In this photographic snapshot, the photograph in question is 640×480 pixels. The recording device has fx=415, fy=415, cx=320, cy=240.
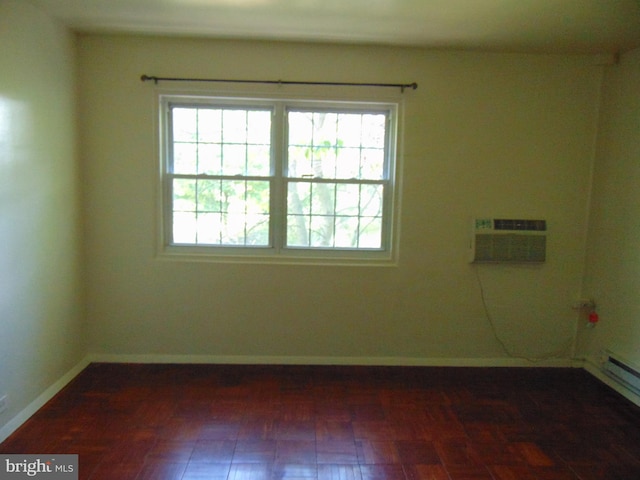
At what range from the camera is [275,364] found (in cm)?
324

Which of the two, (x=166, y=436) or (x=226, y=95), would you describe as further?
(x=226, y=95)

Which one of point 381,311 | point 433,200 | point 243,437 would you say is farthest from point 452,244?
point 243,437

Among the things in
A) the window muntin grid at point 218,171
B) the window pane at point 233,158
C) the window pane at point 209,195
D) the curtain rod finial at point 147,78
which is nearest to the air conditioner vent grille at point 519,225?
the window muntin grid at point 218,171

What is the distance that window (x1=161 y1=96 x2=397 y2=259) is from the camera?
3150mm

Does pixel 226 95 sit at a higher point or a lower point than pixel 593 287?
higher

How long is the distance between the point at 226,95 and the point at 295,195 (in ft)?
2.90

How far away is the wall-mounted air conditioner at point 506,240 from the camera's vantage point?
10.3 ft

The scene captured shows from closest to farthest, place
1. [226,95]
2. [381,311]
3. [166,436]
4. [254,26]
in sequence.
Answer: [166,436] → [254,26] → [226,95] → [381,311]

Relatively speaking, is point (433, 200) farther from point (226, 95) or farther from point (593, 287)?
point (226, 95)

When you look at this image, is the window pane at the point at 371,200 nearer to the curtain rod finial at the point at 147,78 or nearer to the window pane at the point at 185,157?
the window pane at the point at 185,157

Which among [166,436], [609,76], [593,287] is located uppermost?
[609,76]

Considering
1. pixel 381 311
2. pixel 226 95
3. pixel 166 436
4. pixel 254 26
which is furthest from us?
pixel 381 311

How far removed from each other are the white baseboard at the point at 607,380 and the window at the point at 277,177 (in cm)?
177

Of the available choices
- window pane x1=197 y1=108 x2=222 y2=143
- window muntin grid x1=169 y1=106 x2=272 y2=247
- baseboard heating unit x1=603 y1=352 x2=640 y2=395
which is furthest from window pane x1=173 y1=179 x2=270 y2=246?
baseboard heating unit x1=603 y1=352 x2=640 y2=395
